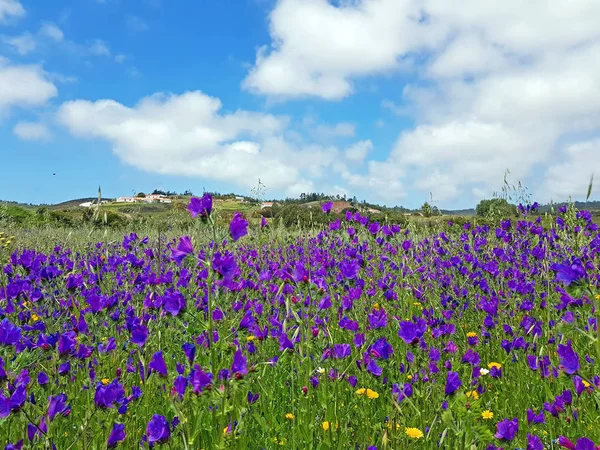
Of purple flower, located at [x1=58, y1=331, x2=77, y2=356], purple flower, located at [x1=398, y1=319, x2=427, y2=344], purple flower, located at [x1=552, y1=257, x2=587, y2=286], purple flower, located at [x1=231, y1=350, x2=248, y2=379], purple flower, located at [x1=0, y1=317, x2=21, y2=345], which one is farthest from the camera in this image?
purple flower, located at [x1=398, y1=319, x2=427, y2=344]

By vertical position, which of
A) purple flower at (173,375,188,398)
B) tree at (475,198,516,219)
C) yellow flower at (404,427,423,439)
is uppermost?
tree at (475,198,516,219)

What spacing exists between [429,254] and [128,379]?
14.3 ft

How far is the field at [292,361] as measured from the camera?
5.98 ft

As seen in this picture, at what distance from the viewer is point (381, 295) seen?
4637 millimetres

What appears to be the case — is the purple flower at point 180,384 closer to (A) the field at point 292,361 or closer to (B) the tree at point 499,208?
(A) the field at point 292,361

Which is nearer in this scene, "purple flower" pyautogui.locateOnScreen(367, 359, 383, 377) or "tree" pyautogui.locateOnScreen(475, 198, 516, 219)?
"purple flower" pyautogui.locateOnScreen(367, 359, 383, 377)

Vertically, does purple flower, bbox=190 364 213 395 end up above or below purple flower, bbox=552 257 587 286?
below

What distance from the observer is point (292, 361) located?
2854 mm

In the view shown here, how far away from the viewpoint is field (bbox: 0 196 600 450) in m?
1.82

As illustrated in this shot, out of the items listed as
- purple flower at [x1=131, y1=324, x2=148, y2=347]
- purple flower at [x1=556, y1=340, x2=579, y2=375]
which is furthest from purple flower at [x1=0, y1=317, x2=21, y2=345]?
purple flower at [x1=556, y1=340, x2=579, y2=375]

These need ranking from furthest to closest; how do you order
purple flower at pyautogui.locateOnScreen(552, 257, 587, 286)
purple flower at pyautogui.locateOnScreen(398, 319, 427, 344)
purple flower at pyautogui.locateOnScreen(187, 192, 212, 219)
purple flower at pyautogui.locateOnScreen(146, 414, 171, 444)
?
purple flower at pyautogui.locateOnScreen(398, 319, 427, 344) < purple flower at pyautogui.locateOnScreen(187, 192, 212, 219) < purple flower at pyautogui.locateOnScreen(146, 414, 171, 444) < purple flower at pyautogui.locateOnScreen(552, 257, 587, 286)

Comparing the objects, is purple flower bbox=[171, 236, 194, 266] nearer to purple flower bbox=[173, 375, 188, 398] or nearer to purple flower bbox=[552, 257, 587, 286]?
purple flower bbox=[173, 375, 188, 398]

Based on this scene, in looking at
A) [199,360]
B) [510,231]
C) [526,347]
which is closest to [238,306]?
[199,360]

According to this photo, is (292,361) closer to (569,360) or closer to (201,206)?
(201,206)
